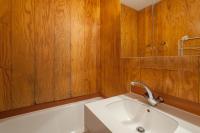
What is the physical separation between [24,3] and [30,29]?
0.23 metres

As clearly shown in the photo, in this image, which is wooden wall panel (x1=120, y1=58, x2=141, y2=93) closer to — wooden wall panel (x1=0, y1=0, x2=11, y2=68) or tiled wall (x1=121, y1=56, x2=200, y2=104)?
tiled wall (x1=121, y1=56, x2=200, y2=104)

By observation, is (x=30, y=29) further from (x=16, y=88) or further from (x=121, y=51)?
(x=121, y=51)

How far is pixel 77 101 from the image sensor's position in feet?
4.36

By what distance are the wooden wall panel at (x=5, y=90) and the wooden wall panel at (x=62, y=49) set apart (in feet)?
1.28

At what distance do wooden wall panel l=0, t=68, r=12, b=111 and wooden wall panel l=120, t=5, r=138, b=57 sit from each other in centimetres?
106

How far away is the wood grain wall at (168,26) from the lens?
663 millimetres

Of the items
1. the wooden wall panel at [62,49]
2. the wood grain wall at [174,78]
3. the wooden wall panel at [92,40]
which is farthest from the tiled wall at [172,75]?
the wooden wall panel at [62,49]

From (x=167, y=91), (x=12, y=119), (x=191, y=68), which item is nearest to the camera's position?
(x=191, y=68)

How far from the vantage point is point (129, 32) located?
110 cm

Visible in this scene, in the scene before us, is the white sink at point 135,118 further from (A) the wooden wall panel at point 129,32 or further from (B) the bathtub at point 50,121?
(B) the bathtub at point 50,121

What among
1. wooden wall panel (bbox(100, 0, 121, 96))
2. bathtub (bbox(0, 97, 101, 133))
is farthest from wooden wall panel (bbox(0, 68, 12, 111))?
wooden wall panel (bbox(100, 0, 121, 96))

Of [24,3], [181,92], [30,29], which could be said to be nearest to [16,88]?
[30,29]

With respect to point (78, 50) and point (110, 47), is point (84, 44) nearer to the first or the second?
point (78, 50)

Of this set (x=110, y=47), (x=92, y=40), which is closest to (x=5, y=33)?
(x=92, y=40)
